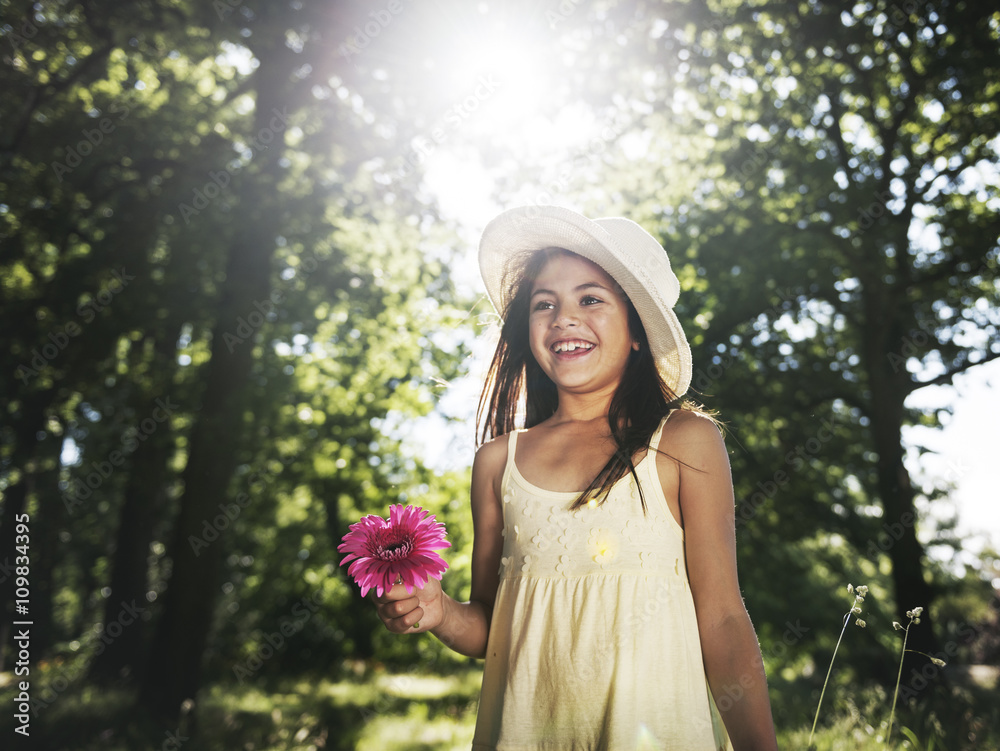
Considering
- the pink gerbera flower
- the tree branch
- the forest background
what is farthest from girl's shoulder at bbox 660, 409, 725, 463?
the tree branch

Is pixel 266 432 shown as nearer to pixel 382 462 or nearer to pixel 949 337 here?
pixel 382 462

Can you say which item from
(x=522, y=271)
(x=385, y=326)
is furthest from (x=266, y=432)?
(x=522, y=271)

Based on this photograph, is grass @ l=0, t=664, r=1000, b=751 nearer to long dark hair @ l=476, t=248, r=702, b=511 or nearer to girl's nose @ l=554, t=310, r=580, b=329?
long dark hair @ l=476, t=248, r=702, b=511

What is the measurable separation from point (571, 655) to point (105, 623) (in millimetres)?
15319

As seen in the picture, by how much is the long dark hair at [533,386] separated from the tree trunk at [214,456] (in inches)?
301

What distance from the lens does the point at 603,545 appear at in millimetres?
1990

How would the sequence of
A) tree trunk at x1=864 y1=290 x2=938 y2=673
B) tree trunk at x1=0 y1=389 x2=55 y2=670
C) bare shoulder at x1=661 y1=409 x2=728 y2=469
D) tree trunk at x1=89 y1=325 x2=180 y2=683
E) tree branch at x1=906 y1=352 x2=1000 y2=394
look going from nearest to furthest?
bare shoulder at x1=661 y1=409 x2=728 y2=469 < tree trunk at x1=864 y1=290 x2=938 y2=673 < tree branch at x1=906 y1=352 x2=1000 y2=394 < tree trunk at x1=0 y1=389 x2=55 y2=670 < tree trunk at x1=89 y1=325 x2=180 y2=683

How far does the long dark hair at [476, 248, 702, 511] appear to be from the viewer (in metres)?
2.30

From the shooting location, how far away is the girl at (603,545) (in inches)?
71.5

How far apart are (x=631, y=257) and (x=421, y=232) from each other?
398 inches

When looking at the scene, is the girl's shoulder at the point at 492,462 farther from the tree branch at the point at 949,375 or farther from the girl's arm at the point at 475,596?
the tree branch at the point at 949,375

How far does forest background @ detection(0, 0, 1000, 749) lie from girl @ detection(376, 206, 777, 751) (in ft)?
18.6

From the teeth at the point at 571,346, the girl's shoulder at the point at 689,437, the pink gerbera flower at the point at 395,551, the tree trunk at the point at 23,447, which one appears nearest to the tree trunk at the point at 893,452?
the girl's shoulder at the point at 689,437

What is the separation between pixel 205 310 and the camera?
11.2m
